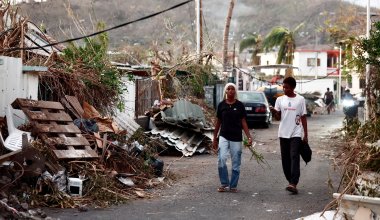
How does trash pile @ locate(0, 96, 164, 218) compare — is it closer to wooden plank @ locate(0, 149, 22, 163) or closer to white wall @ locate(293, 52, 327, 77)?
wooden plank @ locate(0, 149, 22, 163)

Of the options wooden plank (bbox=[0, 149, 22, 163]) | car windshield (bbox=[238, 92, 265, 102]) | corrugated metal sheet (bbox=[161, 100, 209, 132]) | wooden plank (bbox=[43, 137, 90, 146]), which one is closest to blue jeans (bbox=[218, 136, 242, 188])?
wooden plank (bbox=[43, 137, 90, 146])

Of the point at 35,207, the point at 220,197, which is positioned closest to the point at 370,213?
the point at 220,197

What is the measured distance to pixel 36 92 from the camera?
1244 cm

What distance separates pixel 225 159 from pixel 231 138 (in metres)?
0.36

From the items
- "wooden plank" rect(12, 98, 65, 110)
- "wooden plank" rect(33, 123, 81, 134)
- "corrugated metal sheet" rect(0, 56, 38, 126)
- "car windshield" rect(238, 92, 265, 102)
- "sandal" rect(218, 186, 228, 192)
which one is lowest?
"sandal" rect(218, 186, 228, 192)

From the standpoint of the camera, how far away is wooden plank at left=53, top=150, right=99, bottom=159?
398 inches

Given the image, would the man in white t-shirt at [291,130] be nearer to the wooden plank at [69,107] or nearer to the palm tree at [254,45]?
the wooden plank at [69,107]

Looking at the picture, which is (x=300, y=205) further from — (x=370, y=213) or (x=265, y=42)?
(x=265, y=42)

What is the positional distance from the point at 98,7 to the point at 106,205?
7845cm

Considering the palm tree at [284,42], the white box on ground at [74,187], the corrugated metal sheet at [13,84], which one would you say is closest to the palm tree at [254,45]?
the palm tree at [284,42]

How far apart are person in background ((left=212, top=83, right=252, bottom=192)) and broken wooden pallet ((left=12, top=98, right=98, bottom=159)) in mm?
2117

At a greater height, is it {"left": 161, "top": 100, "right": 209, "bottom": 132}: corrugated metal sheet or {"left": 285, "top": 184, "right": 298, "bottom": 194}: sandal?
{"left": 161, "top": 100, "right": 209, "bottom": 132}: corrugated metal sheet

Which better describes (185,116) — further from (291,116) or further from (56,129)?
(56,129)

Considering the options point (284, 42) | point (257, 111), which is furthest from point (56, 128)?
point (284, 42)
